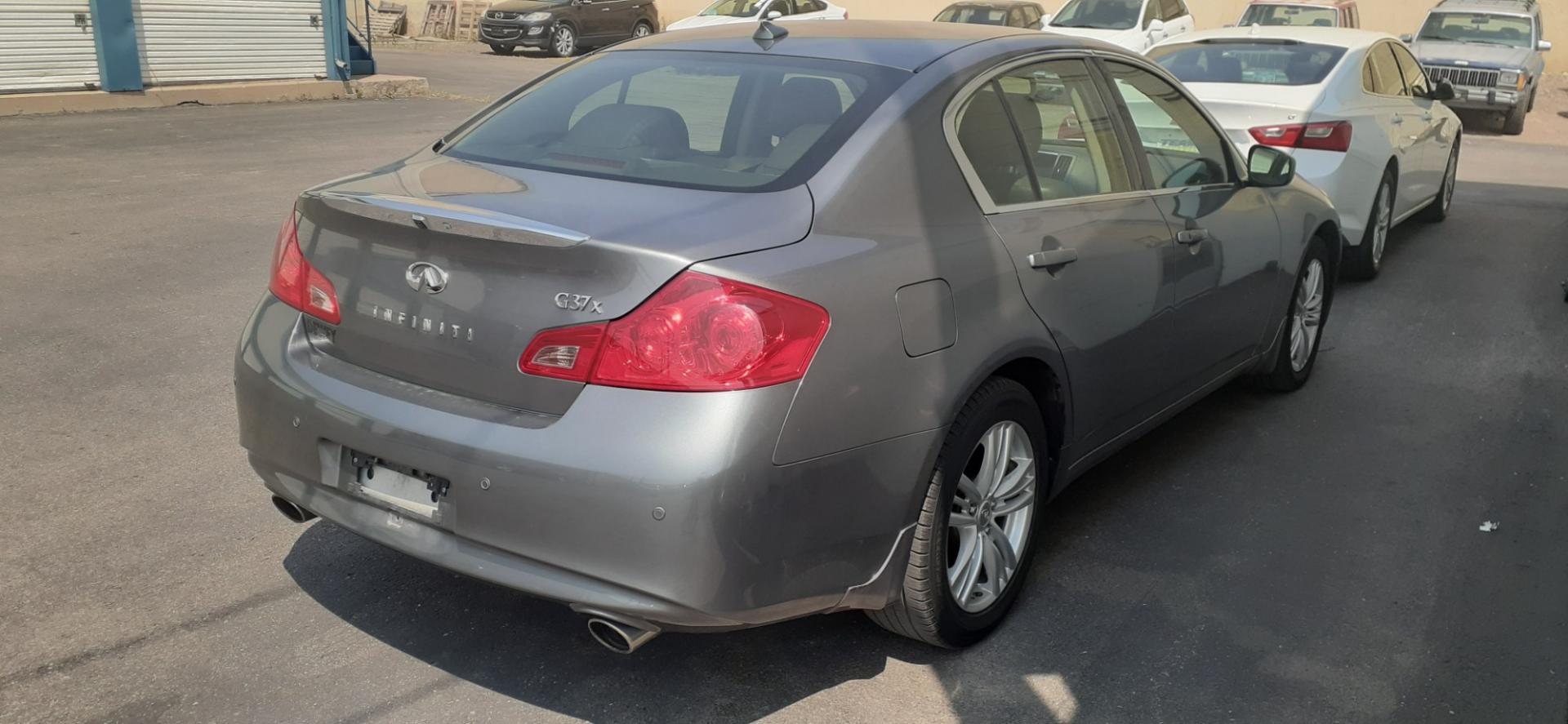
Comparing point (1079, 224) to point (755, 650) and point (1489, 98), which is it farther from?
point (1489, 98)

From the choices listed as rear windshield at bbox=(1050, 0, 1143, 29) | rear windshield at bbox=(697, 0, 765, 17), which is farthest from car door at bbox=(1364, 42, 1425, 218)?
rear windshield at bbox=(697, 0, 765, 17)

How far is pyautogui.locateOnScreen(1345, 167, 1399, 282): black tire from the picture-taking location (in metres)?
8.05

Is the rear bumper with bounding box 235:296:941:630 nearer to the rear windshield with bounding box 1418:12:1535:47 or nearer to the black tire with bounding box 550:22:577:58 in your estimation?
the rear windshield with bounding box 1418:12:1535:47

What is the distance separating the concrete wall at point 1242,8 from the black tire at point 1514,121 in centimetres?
716

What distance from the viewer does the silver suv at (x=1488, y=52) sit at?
1781cm

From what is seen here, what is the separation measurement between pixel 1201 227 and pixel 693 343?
240 cm

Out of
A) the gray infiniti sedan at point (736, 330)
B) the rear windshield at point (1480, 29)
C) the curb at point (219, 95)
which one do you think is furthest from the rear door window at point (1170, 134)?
the rear windshield at point (1480, 29)

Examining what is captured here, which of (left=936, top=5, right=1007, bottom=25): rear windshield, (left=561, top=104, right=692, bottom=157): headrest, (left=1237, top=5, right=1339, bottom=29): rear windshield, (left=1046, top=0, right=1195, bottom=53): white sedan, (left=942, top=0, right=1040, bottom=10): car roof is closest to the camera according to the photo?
(left=561, top=104, right=692, bottom=157): headrest

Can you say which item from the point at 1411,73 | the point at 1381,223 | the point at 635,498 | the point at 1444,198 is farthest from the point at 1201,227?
the point at 1444,198

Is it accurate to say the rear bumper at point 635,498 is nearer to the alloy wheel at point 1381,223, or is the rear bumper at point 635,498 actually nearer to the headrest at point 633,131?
the headrest at point 633,131

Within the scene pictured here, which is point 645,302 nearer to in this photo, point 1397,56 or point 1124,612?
point 1124,612

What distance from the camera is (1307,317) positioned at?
587cm

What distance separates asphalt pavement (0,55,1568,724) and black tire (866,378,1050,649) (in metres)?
0.11

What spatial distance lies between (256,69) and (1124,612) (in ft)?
52.7
